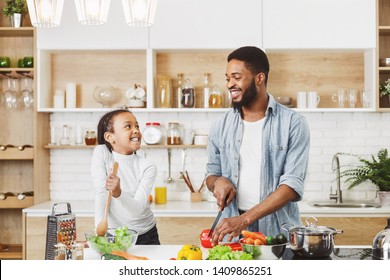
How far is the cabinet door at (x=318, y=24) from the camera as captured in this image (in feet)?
14.1

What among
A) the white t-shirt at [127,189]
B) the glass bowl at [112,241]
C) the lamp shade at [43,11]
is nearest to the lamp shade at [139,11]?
the lamp shade at [43,11]

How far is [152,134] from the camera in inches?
177

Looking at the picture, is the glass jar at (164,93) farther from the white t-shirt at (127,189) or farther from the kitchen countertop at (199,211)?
the white t-shirt at (127,189)

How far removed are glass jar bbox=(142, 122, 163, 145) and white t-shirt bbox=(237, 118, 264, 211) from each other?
5.75 feet

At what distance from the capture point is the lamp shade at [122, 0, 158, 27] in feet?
8.09

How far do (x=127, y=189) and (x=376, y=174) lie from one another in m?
2.31

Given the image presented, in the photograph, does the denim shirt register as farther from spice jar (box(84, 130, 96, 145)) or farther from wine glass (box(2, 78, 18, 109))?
wine glass (box(2, 78, 18, 109))

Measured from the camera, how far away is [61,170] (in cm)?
472

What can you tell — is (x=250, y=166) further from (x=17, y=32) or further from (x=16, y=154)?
(x=17, y=32)

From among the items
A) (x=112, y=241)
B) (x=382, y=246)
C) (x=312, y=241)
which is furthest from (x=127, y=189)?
(x=382, y=246)

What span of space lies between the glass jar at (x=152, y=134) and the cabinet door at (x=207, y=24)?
621 millimetres
